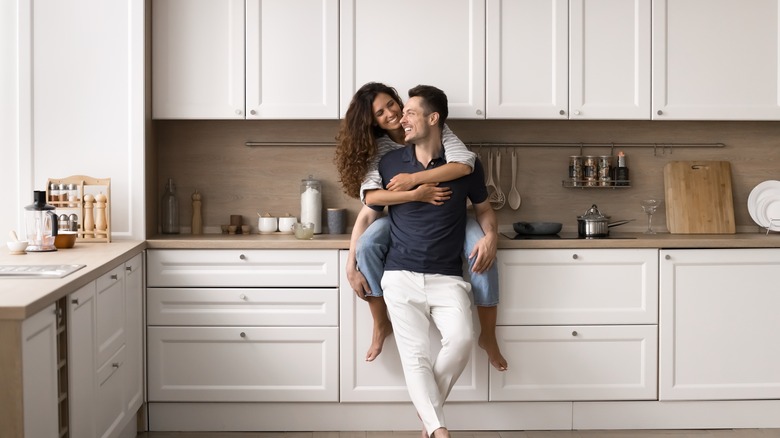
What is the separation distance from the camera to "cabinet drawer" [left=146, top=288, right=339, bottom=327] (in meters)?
3.49

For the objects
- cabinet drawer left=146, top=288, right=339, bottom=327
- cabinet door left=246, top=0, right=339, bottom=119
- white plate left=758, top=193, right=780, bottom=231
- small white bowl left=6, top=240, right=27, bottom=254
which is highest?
cabinet door left=246, top=0, right=339, bottom=119

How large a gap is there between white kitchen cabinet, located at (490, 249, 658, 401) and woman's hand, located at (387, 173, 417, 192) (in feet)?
1.69

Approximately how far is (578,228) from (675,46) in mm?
929

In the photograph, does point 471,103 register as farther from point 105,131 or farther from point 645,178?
point 105,131

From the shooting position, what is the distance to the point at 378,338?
11.2 feet

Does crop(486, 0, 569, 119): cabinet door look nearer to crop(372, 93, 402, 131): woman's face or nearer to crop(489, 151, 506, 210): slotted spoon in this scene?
crop(489, 151, 506, 210): slotted spoon

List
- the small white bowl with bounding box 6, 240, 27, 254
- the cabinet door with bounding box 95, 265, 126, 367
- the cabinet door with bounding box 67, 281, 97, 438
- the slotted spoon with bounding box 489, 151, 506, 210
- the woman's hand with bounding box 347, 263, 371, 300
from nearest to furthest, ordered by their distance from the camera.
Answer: the cabinet door with bounding box 67, 281, 97, 438, the cabinet door with bounding box 95, 265, 126, 367, the small white bowl with bounding box 6, 240, 27, 254, the woman's hand with bounding box 347, 263, 371, 300, the slotted spoon with bounding box 489, 151, 506, 210

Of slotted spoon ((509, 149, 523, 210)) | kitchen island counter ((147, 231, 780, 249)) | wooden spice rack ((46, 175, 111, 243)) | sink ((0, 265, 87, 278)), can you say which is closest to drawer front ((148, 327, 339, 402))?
kitchen island counter ((147, 231, 780, 249))

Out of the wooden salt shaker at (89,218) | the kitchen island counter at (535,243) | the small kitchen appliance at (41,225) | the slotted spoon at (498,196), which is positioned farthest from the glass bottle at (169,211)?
the slotted spoon at (498,196)

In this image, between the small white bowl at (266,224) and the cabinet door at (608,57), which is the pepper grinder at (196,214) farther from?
the cabinet door at (608,57)

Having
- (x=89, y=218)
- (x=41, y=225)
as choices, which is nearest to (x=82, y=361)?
(x=41, y=225)

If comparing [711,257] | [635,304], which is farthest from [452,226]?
[711,257]

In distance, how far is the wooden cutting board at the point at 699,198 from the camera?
3.98 meters

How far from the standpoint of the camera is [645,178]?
409cm
